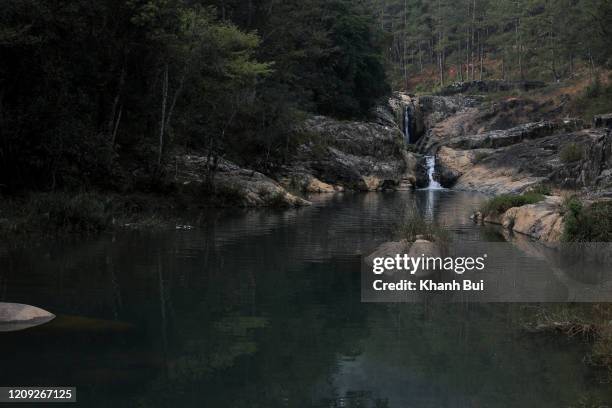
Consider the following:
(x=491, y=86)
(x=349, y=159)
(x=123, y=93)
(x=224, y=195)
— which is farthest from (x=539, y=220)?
(x=491, y=86)

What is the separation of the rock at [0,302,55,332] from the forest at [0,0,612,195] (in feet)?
40.3

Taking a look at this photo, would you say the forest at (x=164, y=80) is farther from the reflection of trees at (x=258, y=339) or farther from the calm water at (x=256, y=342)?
the reflection of trees at (x=258, y=339)

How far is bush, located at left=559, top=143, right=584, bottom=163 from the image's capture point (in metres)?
38.5

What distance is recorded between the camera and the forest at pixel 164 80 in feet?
71.4

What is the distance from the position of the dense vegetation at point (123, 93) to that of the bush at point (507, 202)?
12804 millimetres

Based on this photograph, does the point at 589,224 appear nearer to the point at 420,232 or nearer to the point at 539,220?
the point at 420,232

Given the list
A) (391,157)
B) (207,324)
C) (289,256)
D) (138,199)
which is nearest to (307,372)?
(207,324)

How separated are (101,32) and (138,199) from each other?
6.25 metres

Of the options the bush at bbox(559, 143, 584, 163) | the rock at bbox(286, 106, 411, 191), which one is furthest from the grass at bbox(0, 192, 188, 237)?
the bush at bbox(559, 143, 584, 163)

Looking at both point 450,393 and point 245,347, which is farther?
Result: point 245,347

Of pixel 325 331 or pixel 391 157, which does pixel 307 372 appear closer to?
pixel 325 331

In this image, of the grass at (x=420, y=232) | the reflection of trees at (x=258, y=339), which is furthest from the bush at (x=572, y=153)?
the reflection of trees at (x=258, y=339)

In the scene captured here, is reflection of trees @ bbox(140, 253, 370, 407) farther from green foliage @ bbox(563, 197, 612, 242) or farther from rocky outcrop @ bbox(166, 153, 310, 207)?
rocky outcrop @ bbox(166, 153, 310, 207)

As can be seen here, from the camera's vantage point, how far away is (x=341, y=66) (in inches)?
2058
